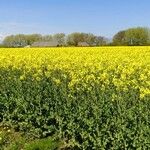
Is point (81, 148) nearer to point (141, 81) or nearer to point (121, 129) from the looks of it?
point (121, 129)

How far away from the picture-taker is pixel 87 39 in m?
108

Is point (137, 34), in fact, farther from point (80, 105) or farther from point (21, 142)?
point (80, 105)

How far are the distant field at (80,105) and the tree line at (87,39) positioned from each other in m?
55.8

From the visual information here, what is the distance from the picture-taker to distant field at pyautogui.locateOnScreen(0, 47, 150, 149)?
8.40m

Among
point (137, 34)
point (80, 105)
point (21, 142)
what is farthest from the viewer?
point (137, 34)

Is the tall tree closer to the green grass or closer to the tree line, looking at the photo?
the tree line

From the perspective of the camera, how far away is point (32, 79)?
12180 millimetres

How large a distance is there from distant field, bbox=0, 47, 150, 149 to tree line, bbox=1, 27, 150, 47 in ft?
183

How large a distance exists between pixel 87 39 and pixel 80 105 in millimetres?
98351

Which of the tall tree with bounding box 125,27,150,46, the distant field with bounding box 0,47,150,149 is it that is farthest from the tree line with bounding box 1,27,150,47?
the distant field with bounding box 0,47,150,149

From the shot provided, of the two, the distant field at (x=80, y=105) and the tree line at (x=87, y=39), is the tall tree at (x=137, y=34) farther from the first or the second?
the distant field at (x=80, y=105)

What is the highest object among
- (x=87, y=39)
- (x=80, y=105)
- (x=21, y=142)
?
(x=80, y=105)

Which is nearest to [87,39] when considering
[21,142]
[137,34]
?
[137,34]

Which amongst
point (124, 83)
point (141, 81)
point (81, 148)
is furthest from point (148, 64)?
point (81, 148)
